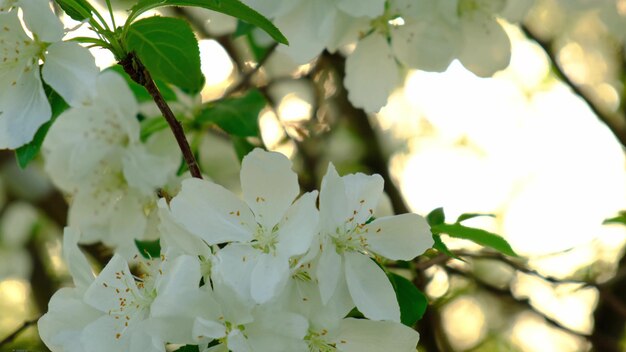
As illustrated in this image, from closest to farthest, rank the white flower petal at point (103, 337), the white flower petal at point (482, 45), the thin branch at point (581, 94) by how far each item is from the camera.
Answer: the white flower petal at point (103, 337) < the white flower petal at point (482, 45) < the thin branch at point (581, 94)

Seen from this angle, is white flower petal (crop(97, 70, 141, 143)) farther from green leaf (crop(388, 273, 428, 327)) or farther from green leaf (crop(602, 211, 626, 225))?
green leaf (crop(602, 211, 626, 225))

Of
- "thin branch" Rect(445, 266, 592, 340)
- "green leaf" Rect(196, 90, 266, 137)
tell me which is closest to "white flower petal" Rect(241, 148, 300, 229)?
"green leaf" Rect(196, 90, 266, 137)

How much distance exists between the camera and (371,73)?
5.37 feet

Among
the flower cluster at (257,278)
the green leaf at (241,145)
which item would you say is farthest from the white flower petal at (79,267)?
the green leaf at (241,145)

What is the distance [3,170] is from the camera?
322 cm

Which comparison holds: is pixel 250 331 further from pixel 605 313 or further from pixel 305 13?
pixel 605 313

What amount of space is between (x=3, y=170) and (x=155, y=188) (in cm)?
182

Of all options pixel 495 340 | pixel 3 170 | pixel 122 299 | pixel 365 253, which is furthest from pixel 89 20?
pixel 3 170

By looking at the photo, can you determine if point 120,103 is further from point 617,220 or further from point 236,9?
point 617,220

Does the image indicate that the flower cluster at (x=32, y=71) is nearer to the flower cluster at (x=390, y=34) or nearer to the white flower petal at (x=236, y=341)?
Result: the flower cluster at (x=390, y=34)

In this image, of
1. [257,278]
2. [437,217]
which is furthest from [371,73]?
[257,278]

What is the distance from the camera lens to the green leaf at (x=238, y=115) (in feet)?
5.25

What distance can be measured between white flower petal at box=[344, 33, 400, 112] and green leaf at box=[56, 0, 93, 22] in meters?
0.57

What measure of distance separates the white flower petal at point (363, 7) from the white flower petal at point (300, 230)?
44 cm
